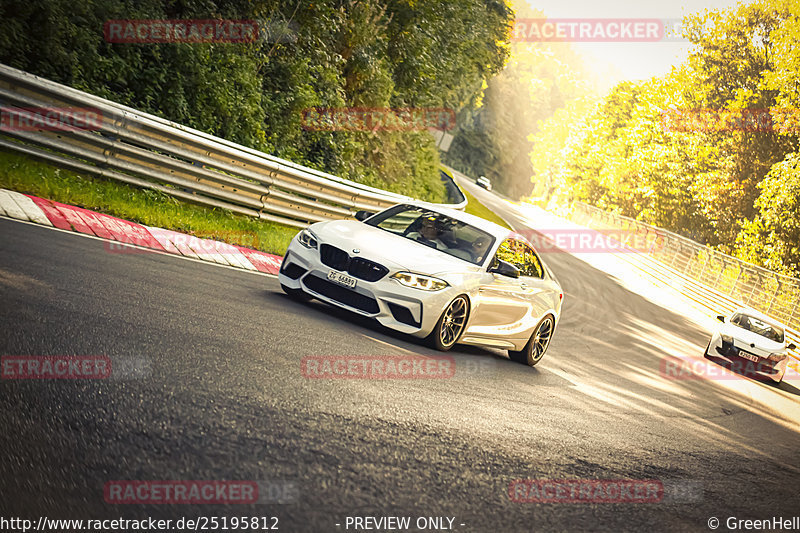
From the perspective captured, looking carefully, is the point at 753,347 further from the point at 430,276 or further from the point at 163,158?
the point at 163,158

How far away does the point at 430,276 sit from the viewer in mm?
8039

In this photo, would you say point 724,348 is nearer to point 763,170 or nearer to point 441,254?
point 441,254

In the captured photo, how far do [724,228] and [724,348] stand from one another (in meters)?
34.8

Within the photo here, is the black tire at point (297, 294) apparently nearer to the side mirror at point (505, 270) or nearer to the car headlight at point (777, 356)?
the side mirror at point (505, 270)

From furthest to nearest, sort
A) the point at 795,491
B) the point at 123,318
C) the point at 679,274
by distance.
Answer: the point at 679,274
the point at 795,491
the point at 123,318

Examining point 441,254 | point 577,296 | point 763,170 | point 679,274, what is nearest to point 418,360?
point 441,254

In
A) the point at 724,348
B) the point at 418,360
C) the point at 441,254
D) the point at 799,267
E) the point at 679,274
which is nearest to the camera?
the point at 418,360

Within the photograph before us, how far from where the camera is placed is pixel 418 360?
755 cm

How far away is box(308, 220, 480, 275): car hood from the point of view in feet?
26.6

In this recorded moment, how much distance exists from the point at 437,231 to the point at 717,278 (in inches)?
1220

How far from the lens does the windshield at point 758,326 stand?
784 inches
